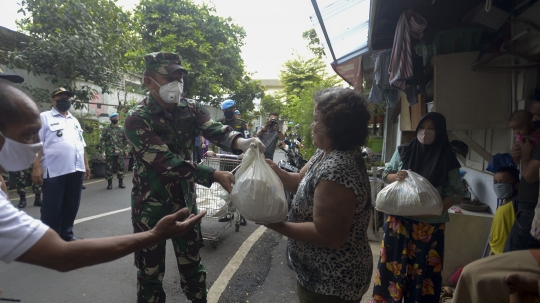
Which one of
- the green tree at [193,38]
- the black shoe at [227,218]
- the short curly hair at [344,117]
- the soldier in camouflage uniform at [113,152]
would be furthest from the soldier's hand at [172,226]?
the green tree at [193,38]

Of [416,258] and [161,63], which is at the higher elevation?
[161,63]

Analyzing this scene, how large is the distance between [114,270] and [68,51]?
6.64 metres

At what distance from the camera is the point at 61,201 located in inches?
156

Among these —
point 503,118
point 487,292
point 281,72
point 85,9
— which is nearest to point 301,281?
point 487,292

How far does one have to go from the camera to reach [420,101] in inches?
162

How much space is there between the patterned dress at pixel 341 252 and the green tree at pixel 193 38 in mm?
14745

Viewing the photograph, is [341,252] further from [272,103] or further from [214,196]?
[272,103]

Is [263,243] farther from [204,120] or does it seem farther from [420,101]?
[420,101]

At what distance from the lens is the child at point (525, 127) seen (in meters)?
2.33

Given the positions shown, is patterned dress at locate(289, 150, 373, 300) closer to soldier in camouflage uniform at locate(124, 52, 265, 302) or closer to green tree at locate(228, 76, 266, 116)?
soldier in camouflage uniform at locate(124, 52, 265, 302)

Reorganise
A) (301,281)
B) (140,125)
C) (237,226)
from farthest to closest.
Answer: (237,226) → (140,125) → (301,281)

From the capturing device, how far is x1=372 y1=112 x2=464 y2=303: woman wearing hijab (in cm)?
270

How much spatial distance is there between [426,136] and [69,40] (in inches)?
341

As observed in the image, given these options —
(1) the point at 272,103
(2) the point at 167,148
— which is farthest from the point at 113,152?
(1) the point at 272,103
